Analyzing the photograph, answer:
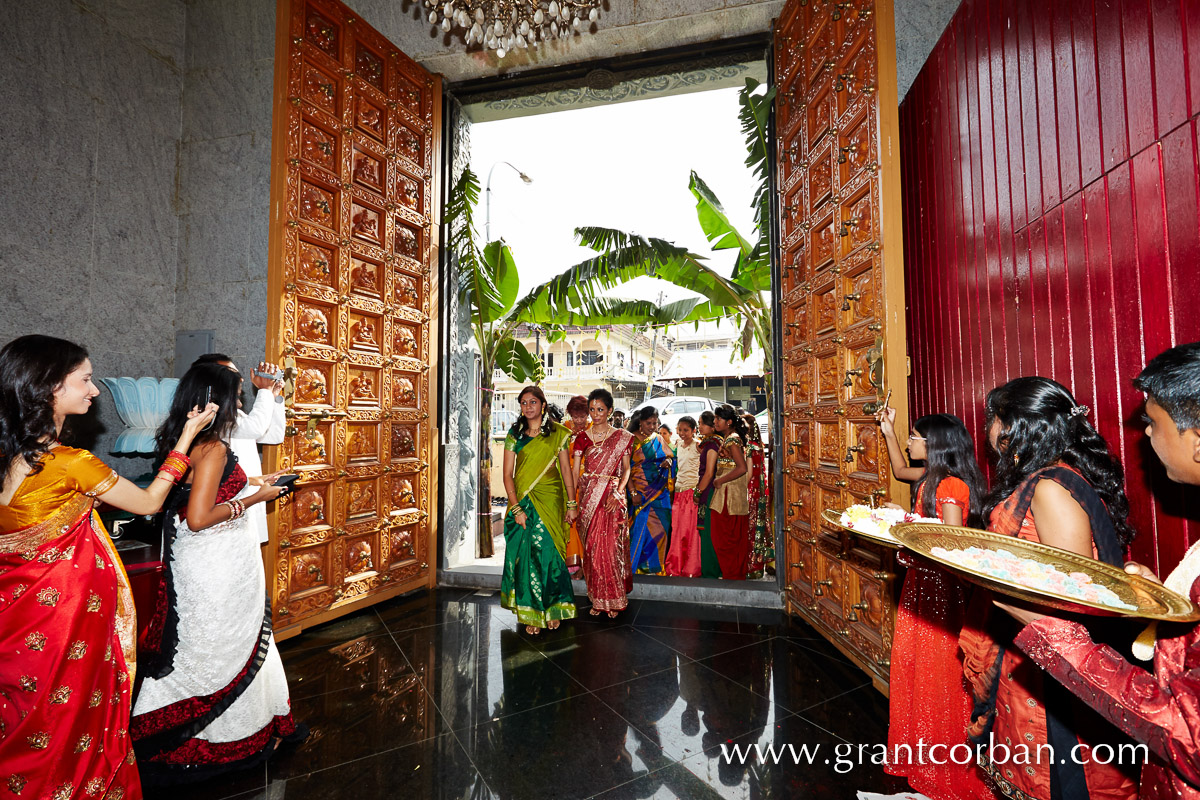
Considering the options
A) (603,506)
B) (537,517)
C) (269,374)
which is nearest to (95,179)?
(269,374)

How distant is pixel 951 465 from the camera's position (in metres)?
2.28

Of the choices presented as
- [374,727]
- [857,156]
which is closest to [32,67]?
[374,727]

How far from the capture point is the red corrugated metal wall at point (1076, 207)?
1561 millimetres

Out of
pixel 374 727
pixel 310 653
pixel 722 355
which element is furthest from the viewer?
pixel 722 355

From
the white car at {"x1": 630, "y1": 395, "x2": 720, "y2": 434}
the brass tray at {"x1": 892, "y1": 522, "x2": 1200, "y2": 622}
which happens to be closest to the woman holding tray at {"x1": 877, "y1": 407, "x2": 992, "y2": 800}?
the brass tray at {"x1": 892, "y1": 522, "x2": 1200, "y2": 622}

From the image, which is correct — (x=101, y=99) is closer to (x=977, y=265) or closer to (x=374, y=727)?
(x=374, y=727)

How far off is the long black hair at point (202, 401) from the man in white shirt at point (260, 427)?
103 centimetres

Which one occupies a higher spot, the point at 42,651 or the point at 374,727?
the point at 42,651

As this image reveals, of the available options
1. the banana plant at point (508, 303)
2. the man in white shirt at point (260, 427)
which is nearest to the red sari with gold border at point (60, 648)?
the man in white shirt at point (260, 427)

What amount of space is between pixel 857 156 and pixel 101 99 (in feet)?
17.2

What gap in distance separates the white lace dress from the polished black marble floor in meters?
0.13

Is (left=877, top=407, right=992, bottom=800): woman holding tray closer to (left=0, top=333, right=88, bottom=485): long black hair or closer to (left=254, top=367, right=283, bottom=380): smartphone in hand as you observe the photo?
(left=0, top=333, right=88, bottom=485): long black hair

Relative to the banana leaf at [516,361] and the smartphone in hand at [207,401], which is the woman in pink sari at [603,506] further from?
the smartphone in hand at [207,401]

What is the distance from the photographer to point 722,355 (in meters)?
6.78
